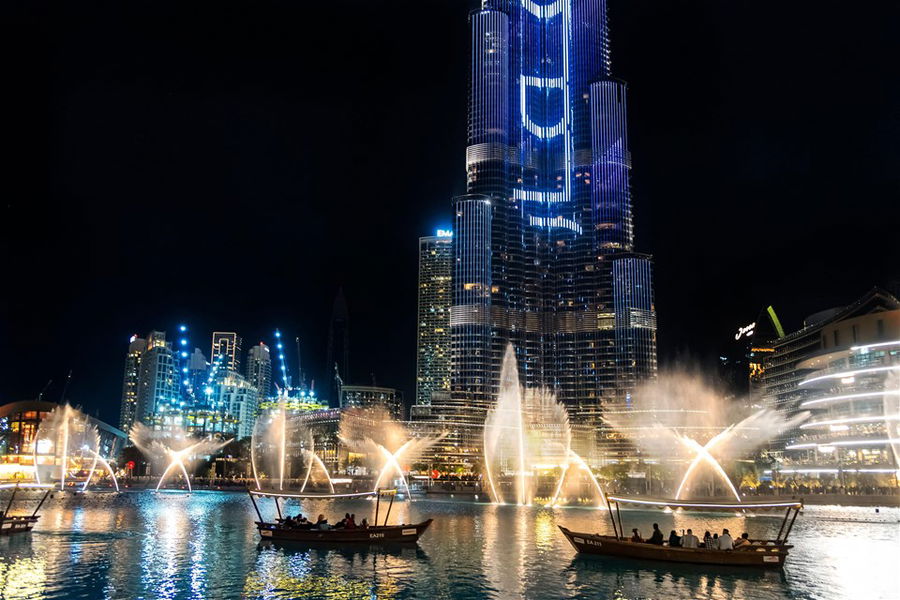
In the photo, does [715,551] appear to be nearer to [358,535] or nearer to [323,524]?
[358,535]

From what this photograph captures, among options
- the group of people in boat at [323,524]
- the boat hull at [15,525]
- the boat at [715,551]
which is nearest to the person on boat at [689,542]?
the boat at [715,551]

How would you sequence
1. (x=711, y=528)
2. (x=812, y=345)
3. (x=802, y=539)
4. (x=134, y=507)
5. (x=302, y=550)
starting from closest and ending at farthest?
(x=302, y=550) → (x=802, y=539) → (x=711, y=528) → (x=134, y=507) → (x=812, y=345)

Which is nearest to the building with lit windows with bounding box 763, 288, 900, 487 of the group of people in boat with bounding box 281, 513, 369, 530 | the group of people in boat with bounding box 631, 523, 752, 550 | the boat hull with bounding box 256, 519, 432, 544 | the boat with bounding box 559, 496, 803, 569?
the boat with bounding box 559, 496, 803, 569

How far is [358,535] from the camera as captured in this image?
62.2m

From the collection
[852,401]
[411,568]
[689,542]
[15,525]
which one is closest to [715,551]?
[689,542]

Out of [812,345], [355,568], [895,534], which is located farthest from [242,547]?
[812,345]

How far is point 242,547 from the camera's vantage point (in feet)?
207

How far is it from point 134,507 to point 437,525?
4932cm

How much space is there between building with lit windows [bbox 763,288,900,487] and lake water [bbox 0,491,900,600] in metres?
68.2

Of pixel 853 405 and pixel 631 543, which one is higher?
pixel 853 405

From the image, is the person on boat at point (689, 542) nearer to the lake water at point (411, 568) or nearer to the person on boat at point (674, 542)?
the person on boat at point (674, 542)

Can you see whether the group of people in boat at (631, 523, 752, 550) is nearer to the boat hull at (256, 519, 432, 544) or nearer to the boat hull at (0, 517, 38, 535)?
the boat hull at (256, 519, 432, 544)

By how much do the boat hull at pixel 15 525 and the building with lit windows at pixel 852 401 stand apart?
133m

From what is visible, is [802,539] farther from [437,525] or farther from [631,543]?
[437,525]
